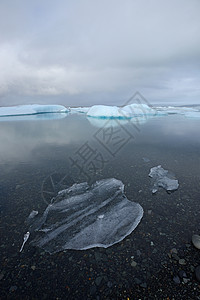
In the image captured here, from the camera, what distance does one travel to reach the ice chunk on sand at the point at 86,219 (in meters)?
2.88

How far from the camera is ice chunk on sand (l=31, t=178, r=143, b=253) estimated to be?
2879mm

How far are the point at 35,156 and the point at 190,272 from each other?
773 centimetres

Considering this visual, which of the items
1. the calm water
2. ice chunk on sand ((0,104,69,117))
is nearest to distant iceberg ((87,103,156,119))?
ice chunk on sand ((0,104,69,117))

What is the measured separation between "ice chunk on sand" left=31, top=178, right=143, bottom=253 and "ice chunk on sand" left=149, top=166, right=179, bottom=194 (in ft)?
4.11

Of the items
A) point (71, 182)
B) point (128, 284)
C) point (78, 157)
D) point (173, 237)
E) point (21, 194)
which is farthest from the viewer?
point (78, 157)

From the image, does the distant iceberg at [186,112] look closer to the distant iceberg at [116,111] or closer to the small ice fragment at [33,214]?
the distant iceberg at [116,111]

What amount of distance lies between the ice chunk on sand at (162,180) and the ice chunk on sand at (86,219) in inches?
49.3

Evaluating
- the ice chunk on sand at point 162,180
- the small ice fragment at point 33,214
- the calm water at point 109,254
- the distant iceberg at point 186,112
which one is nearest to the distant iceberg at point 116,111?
the distant iceberg at point 186,112

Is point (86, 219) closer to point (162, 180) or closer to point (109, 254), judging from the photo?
point (109, 254)

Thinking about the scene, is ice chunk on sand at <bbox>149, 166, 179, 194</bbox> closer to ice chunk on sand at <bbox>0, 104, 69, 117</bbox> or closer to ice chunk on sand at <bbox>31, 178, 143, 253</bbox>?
ice chunk on sand at <bbox>31, 178, 143, 253</bbox>

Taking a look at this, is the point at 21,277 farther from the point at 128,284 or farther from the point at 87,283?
the point at 128,284

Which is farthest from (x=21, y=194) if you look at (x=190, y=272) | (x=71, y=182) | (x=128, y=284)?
(x=190, y=272)

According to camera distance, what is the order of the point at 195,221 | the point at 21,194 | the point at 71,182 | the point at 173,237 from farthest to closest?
the point at 71,182, the point at 21,194, the point at 195,221, the point at 173,237

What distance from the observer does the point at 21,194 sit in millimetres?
4395
